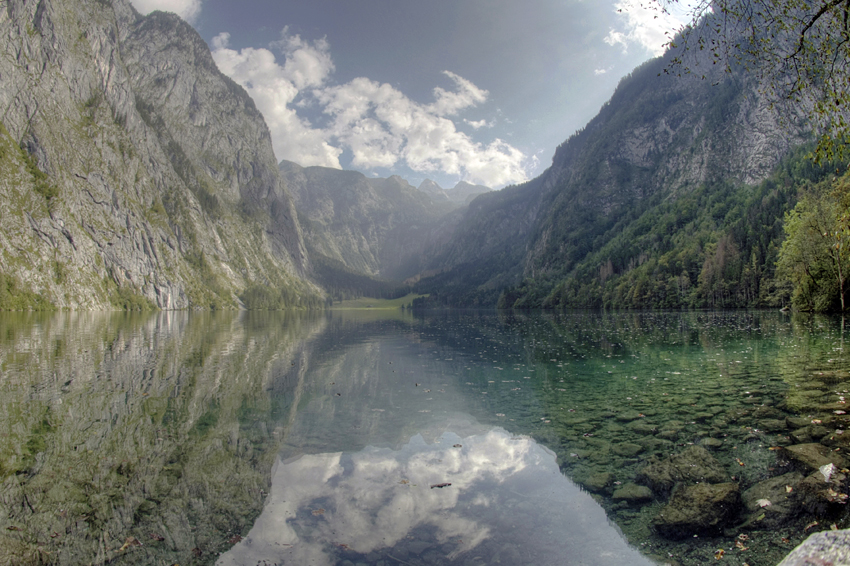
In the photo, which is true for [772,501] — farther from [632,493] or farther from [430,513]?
[430,513]

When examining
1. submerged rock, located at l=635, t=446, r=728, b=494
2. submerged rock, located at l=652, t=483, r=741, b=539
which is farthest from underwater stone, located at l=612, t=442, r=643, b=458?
submerged rock, located at l=652, t=483, r=741, b=539

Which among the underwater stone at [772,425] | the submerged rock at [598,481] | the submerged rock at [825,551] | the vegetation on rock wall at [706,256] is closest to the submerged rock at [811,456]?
the underwater stone at [772,425]

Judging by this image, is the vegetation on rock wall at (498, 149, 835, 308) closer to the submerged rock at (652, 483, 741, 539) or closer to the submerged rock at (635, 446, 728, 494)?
the submerged rock at (635, 446, 728, 494)

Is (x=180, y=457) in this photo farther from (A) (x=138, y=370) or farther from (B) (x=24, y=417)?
(A) (x=138, y=370)

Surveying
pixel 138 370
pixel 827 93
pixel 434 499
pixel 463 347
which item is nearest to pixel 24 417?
pixel 138 370

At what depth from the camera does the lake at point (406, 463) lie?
22.8 feet

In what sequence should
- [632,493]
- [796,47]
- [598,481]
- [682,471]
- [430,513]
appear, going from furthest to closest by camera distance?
[796,47], [598,481], [682,471], [632,493], [430,513]

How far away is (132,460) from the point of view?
10695 millimetres

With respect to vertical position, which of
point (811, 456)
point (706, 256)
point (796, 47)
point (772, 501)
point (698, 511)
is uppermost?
point (706, 256)

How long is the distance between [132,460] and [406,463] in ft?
23.9

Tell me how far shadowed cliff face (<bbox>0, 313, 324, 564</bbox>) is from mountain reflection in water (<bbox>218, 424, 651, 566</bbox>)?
101cm

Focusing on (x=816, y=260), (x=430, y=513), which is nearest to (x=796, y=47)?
(x=430, y=513)

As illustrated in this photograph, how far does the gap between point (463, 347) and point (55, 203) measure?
184 meters

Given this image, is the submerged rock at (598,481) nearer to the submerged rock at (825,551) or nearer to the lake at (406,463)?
the lake at (406,463)
